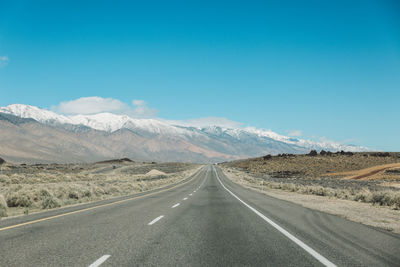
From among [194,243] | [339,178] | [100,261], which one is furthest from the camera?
[339,178]

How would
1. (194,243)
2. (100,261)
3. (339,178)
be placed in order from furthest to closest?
(339,178) < (194,243) < (100,261)

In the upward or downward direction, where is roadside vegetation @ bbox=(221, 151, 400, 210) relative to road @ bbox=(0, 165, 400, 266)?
upward

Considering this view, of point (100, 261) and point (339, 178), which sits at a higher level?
point (339, 178)

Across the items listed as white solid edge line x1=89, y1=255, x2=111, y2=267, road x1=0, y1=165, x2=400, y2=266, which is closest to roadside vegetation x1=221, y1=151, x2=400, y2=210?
road x1=0, y1=165, x2=400, y2=266

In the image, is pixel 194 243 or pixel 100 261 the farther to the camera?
pixel 194 243

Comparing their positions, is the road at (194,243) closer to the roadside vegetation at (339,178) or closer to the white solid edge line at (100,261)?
the white solid edge line at (100,261)

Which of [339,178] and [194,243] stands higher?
[339,178]

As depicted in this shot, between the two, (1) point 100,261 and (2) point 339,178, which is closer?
(1) point 100,261

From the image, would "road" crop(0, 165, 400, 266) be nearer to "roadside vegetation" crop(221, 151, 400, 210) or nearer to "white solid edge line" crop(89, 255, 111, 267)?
"white solid edge line" crop(89, 255, 111, 267)

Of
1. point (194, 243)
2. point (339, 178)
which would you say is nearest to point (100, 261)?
point (194, 243)

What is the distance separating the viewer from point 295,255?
6340 mm

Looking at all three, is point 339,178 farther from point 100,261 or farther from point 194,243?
point 100,261

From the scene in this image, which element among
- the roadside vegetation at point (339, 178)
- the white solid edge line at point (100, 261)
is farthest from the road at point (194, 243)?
the roadside vegetation at point (339, 178)

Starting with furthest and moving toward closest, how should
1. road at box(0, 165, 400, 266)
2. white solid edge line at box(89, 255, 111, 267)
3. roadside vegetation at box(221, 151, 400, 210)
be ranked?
1. roadside vegetation at box(221, 151, 400, 210)
2. road at box(0, 165, 400, 266)
3. white solid edge line at box(89, 255, 111, 267)
